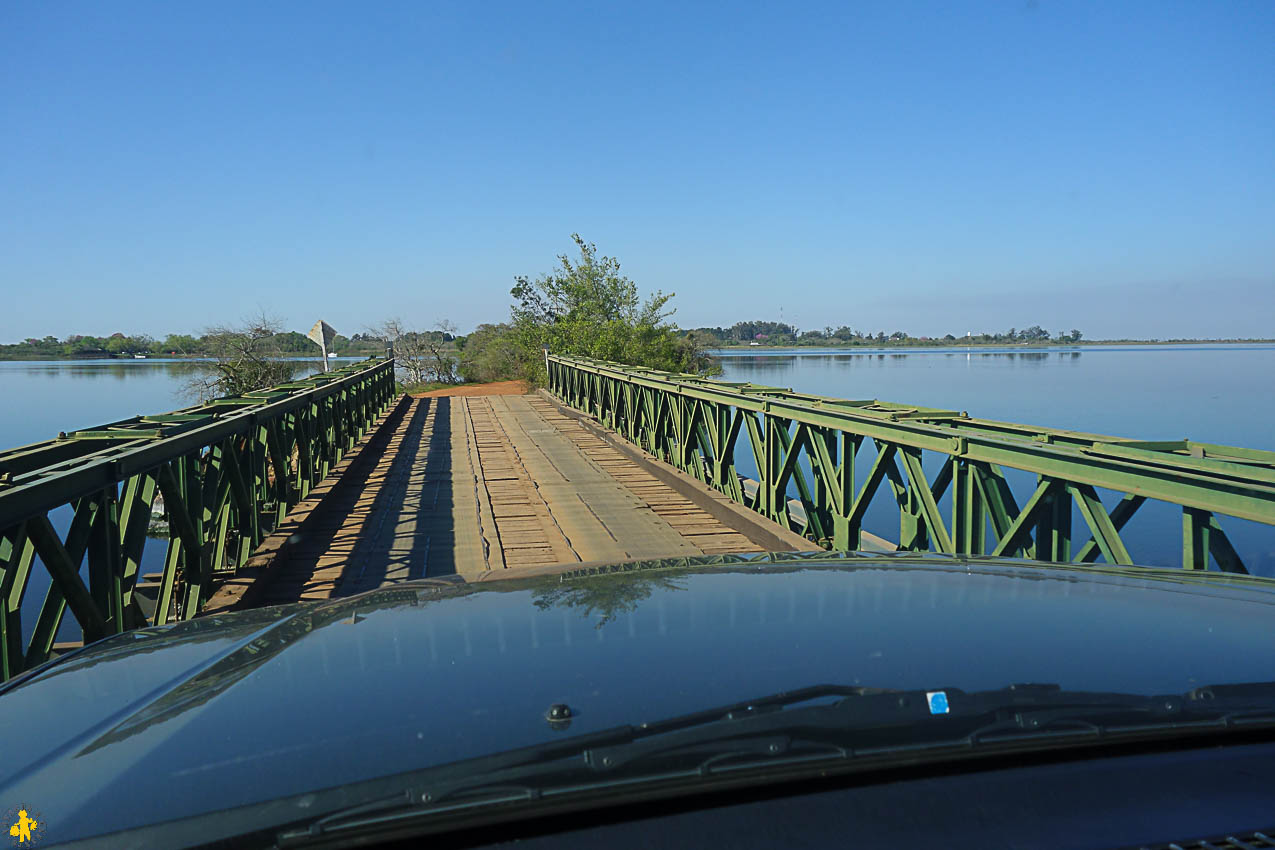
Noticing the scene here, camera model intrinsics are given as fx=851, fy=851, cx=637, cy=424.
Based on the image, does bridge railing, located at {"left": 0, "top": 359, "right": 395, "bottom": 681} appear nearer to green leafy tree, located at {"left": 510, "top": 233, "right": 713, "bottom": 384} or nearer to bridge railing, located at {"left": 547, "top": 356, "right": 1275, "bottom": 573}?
bridge railing, located at {"left": 547, "top": 356, "right": 1275, "bottom": 573}

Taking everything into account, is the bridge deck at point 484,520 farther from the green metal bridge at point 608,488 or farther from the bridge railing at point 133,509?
the bridge railing at point 133,509

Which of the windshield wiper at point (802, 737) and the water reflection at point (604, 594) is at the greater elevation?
the windshield wiper at point (802, 737)

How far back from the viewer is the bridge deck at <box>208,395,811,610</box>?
257 inches

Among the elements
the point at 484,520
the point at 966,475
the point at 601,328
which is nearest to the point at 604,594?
the point at 966,475

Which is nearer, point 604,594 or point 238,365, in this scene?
point 604,594

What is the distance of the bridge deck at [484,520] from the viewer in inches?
257

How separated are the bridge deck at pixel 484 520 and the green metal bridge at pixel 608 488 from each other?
5 cm

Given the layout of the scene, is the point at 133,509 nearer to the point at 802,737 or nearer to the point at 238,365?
the point at 802,737

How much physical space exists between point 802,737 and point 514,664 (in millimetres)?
626

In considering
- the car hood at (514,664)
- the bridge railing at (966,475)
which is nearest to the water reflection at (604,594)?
the car hood at (514,664)

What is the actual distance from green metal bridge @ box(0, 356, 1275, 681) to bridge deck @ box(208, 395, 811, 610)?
5 centimetres

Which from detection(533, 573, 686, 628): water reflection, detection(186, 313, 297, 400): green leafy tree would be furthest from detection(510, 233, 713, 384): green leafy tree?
detection(533, 573, 686, 628): water reflection

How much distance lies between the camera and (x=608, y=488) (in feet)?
32.7

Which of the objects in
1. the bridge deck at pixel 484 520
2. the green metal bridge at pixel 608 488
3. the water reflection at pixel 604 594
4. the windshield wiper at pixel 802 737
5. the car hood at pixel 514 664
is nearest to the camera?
the windshield wiper at pixel 802 737
